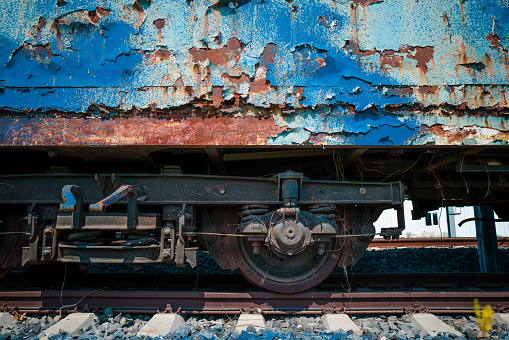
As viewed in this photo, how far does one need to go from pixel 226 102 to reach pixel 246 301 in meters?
2.11

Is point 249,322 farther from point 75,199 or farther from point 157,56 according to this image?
point 157,56

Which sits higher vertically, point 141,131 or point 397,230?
point 141,131

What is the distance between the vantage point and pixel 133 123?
3.29m

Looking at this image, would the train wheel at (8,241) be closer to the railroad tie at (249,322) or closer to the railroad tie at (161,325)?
the railroad tie at (161,325)

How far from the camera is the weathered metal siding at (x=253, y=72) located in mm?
3291

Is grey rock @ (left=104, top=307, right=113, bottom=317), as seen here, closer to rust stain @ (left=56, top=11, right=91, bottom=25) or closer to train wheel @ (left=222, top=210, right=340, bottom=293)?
train wheel @ (left=222, top=210, right=340, bottom=293)

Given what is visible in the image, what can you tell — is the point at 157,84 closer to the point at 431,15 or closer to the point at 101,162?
the point at 101,162

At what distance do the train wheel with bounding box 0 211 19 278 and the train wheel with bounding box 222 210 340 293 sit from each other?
2.28m

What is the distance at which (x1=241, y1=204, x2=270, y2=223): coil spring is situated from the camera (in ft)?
11.3

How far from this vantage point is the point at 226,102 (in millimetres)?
3318

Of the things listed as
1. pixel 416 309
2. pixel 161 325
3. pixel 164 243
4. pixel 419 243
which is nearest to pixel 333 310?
pixel 416 309

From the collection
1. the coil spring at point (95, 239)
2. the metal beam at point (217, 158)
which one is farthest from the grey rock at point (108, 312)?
the metal beam at point (217, 158)

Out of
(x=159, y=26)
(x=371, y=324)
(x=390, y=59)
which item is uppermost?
(x=159, y=26)

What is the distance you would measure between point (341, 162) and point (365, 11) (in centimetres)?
168
